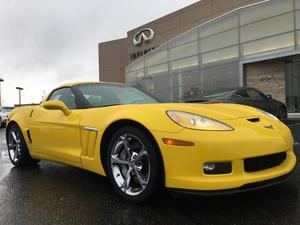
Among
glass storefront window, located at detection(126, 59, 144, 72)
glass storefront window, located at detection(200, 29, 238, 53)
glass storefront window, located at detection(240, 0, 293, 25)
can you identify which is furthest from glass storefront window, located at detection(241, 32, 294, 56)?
glass storefront window, located at detection(126, 59, 144, 72)

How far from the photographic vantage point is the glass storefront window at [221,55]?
1773cm

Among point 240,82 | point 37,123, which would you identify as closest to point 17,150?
point 37,123

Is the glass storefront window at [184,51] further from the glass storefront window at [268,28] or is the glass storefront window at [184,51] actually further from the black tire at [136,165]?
the black tire at [136,165]

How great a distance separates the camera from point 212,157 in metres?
2.60

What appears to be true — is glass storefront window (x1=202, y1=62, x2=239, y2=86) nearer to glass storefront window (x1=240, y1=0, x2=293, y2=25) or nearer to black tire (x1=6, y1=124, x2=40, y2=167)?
glass storefront window (x1=240, y1=0, x2=293, y2=25)

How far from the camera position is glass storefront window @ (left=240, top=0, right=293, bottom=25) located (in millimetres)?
15547

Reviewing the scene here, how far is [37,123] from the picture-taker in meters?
4.40

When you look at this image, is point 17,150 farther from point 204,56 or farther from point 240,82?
point 204,56

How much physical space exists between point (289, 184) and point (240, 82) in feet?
47.1

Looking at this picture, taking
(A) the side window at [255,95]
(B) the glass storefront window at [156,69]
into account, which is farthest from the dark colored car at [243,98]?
(B) the glass storefront window at [156,69]

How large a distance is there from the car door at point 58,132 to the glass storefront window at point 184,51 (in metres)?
16.6

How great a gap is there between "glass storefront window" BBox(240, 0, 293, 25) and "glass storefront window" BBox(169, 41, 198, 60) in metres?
3.65

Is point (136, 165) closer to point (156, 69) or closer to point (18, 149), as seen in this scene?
point (18, 149)

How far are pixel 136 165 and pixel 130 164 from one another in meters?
0.08
